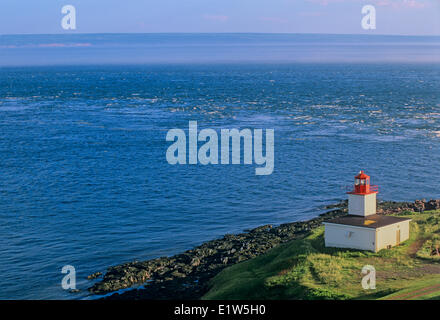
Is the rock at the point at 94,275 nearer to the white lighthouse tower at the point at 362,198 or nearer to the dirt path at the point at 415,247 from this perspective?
the white lighthouse tower at the point at 362,198

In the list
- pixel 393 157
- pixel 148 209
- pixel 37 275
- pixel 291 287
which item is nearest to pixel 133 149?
pixel 148 209

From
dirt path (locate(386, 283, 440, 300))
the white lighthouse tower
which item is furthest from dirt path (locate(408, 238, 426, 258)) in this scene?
dirt path (locate(386, 283, 440, 300))

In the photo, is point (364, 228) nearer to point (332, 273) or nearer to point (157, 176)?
point (332, 273)

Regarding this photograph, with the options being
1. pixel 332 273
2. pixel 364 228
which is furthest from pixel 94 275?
pixel 364 228

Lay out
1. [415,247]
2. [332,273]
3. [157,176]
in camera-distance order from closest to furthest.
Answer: [332,273], [415,247], [157,176]

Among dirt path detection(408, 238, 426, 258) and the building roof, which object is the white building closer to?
the building roof

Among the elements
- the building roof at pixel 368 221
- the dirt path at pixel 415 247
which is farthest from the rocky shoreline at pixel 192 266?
the dirt path at pixel 415 247
